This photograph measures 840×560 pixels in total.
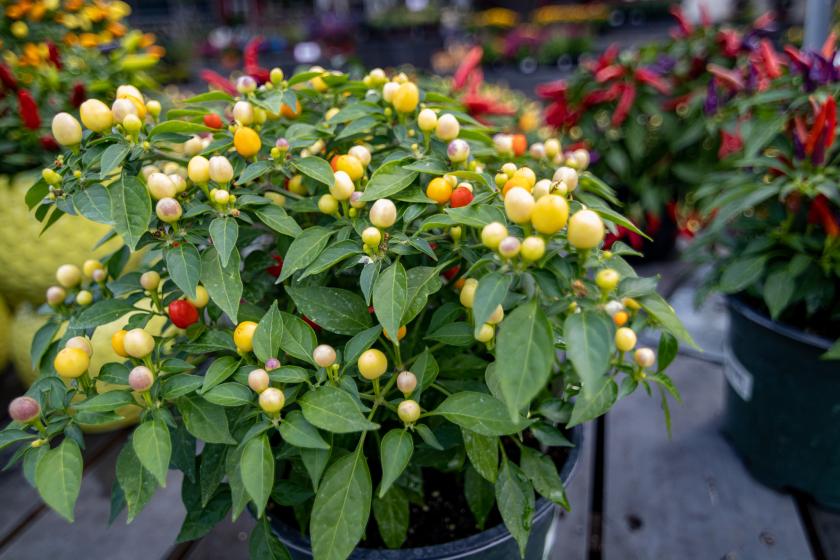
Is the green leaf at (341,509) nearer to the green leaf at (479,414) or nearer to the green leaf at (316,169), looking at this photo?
the green leaf at (479,414)

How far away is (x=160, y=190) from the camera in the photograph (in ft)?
1.81

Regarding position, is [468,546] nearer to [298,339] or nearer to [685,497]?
[298,339]

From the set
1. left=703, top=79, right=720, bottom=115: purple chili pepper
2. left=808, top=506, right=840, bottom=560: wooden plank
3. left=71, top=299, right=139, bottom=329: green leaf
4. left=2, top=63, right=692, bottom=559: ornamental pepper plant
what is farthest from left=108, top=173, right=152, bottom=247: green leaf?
left=703, top=79, right=720, bottom=115: purple chili pepper

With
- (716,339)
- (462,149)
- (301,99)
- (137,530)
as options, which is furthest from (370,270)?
(716,339)

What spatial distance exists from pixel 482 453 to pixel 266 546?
0.80 ft

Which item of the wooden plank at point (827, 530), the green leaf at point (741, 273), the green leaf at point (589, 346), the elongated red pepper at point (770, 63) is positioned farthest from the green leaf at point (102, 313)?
the elongated red pepper at point (770, 63)

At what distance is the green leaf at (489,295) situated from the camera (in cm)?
43

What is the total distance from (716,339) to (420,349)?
1.13 m

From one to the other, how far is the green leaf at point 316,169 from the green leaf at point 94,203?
0.57 ft

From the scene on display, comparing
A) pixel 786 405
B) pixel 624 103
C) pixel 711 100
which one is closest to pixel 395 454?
pixel 786 405

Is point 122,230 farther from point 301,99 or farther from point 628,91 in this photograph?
point 628,91

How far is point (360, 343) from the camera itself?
546 millimetres

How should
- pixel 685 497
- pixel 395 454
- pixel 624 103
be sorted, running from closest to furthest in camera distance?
1. pixel 395 454
2. pixel 685 497
3. pixel 624 103

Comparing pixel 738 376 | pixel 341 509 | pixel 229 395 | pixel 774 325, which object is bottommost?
pixel 738 376
